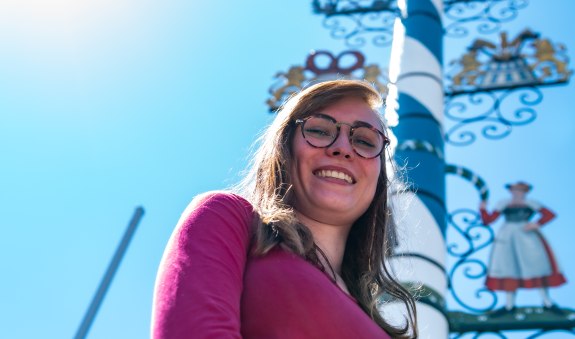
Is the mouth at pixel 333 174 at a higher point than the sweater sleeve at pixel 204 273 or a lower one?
higher

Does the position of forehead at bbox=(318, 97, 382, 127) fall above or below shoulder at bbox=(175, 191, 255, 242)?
above

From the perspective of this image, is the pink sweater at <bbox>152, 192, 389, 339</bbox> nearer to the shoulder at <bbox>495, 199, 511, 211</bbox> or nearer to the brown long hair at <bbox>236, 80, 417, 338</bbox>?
the brown long hair at <bbox>236, 80, 417, 338</bbox>

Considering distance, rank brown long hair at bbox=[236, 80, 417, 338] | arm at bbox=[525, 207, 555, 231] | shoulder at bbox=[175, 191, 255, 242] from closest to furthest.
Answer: shoulder at bbox=[175, 191, 255, 242] → brown long hair at bbox=[236, 80, 417, 338] → arm at bbox=[525, 207, 555, 231]

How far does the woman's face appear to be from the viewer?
5.27 ft

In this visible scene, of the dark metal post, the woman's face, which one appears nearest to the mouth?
the woman's face

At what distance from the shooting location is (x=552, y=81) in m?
5.48

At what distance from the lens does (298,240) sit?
1466mm

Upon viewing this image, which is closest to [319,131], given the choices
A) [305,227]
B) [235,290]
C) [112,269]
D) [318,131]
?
[318,131]

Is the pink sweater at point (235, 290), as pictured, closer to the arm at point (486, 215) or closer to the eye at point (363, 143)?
the eye at point (363, 143)

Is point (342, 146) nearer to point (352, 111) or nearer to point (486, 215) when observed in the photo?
point (352, 111)

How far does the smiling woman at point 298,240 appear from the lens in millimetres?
1263

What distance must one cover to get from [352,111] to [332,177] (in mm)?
139

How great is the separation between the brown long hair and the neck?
0.03m

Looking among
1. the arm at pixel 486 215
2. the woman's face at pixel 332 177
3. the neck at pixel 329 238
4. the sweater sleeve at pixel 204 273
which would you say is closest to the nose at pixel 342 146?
the woman's face at pixel 332 177
